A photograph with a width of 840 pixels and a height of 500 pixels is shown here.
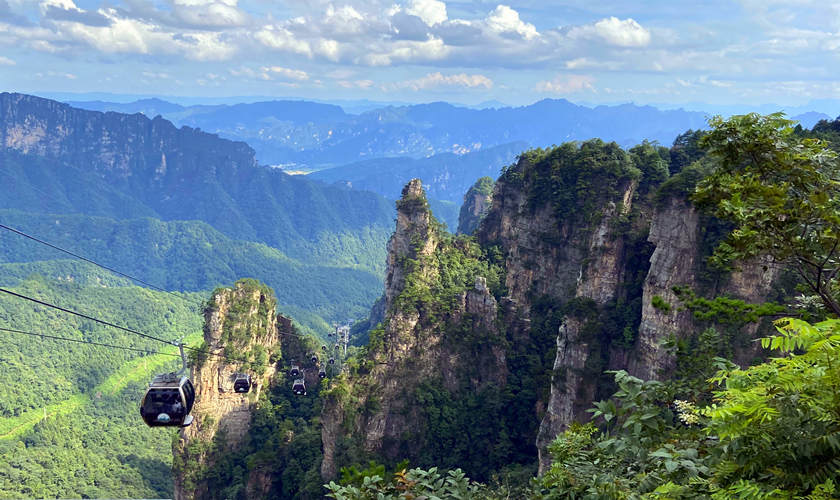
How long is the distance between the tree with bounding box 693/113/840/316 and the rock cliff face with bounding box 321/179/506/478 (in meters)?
36.6

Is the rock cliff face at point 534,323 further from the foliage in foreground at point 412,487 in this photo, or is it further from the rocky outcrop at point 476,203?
the rocky outcrop at point 476,203

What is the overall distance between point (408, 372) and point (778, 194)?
127ft

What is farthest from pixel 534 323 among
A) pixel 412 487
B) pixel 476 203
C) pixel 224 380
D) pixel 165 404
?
pixel 476 203

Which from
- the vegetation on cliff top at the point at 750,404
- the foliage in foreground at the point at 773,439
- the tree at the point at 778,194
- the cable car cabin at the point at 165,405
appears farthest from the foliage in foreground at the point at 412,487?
the cable car cabin at the point at 165,405

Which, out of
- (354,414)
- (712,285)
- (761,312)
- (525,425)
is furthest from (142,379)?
(761,312)

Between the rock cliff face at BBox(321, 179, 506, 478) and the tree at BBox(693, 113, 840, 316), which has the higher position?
the tree at BBox(693, 113, 840, 316)

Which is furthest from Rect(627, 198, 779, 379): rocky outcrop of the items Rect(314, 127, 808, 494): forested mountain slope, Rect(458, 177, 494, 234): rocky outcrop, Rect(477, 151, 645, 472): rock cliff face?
Rect(458, 177, 494, 234): rocky outcrop

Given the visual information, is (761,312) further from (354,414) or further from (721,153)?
(354,414)

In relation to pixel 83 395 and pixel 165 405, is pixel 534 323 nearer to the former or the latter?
pixel 165 405

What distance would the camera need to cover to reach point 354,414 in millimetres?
44250

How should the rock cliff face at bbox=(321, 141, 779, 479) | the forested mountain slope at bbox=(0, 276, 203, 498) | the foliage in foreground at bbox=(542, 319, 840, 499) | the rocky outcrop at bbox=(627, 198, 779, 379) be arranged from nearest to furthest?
the foliage in foreground at bbox=(542, 319, 840, 499) → the rocky outcrop at bbox=(627, 198, 779, 379) → the rock cliff face at bbox=(321, 141, 779, 479) → the forested mountain slope at bbox=(0, 276, 203, 498)

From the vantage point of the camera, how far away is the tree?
33.9ft

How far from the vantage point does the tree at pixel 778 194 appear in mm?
10344

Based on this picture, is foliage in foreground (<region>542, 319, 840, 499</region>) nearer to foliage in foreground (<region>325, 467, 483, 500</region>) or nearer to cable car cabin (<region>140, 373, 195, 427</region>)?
foliage in foreground (<region>325, 467, 483, 500</region>)
